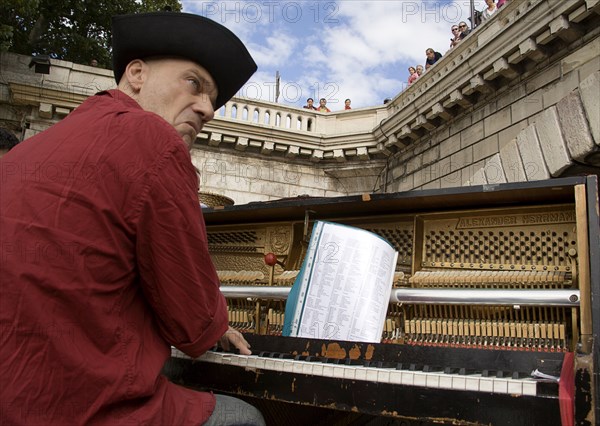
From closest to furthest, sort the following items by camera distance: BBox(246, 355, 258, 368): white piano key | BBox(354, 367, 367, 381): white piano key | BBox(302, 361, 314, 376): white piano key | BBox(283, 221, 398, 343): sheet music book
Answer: BBox(354, 367, 367, 381): white piano key → BBox(302, 361, 314, 376): white piano key → BBox(246, 355, 258, 368): white piano key → BBox(283, 221, 398, 343): sheet music book

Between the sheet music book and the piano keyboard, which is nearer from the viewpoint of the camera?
the piano keyboard

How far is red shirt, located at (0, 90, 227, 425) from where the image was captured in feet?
4.69

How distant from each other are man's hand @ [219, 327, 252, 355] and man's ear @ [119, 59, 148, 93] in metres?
1.14

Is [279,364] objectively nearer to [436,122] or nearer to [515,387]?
[515,387]

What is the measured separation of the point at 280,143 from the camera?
1265cm

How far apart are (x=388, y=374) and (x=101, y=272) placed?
112cm

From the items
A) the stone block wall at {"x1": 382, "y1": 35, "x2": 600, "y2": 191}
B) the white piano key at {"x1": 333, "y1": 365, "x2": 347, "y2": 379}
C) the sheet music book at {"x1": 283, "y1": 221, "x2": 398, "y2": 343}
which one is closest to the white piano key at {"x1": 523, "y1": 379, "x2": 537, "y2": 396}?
the white piano key at {"x1": 333, "y1": 365, "x2": 347, "y2": 379}

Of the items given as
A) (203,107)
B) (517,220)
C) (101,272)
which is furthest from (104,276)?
(517,220)

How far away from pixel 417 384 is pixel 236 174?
10933 mm

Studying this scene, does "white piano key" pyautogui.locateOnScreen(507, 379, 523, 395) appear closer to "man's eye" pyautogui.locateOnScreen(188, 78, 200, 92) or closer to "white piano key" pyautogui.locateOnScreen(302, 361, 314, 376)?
Result: "white piano key" pyautogui.locateOnScreen(302, 361, 314, 376)

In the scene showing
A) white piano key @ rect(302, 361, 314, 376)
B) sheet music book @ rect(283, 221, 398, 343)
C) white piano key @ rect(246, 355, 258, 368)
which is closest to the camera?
white piano key @ rect(302, 361, 314, 376)

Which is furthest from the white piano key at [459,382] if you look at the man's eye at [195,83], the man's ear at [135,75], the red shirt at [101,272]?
the man's ear at [135,75]

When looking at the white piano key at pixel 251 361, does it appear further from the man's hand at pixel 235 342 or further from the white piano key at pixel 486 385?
the white piano key at pixel 486 385

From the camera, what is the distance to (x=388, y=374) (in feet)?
6.72
